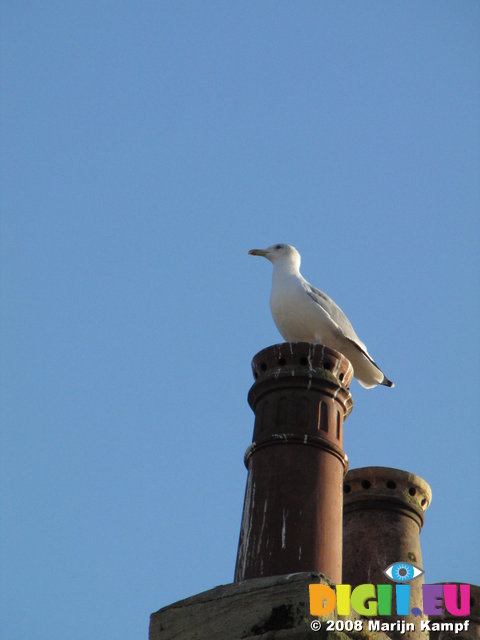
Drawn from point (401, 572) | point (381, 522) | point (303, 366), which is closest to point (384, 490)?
point (381, 522)

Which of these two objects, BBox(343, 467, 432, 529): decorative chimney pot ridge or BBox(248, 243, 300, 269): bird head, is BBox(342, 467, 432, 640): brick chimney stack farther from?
BBox(248, 243, 300, 269): bird head

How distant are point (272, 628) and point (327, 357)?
1734 mm

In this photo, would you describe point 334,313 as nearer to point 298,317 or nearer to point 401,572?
point 298,317

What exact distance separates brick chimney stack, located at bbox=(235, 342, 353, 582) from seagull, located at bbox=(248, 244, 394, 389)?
1.33m

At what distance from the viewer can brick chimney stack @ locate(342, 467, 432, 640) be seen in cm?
756

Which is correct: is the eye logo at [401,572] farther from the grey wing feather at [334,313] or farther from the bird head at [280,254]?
the bird head at [280,254]

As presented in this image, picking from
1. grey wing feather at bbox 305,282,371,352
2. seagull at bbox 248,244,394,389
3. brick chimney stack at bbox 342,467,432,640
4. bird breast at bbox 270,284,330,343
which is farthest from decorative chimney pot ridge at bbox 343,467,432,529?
bird breast at bbox 270,284,330,343

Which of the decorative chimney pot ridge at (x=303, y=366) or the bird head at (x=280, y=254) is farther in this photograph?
the bird head at (x=280, y=254)

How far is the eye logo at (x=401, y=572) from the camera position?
291 inches

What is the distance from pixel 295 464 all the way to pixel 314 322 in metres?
2.24

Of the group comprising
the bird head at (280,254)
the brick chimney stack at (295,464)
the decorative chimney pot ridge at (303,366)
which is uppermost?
the bird head at (280,254)

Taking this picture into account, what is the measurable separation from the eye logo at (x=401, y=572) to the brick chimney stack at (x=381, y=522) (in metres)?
0.04

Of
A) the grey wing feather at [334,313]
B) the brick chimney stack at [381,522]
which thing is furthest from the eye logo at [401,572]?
the grey wing feather at [334,313]

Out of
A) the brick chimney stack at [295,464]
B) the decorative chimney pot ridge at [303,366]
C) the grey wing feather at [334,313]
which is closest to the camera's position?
the brick chimney stack at [295,464]
